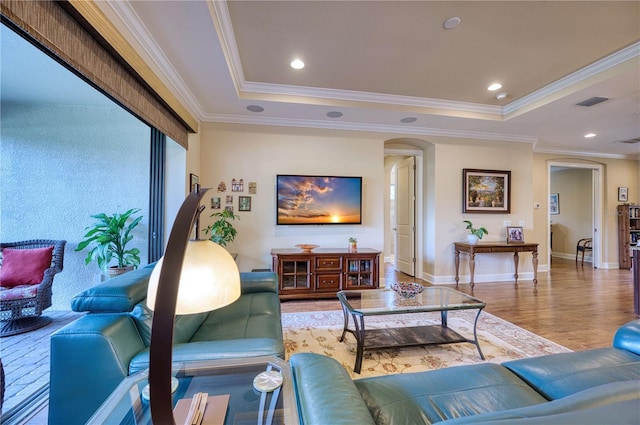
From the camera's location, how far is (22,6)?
1222mm

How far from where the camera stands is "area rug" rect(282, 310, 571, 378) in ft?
7.27

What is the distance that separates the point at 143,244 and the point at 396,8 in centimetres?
385

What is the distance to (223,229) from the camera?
383 centimetres

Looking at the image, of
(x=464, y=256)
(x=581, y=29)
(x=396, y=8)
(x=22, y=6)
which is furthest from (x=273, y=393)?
(x=464, y=256)

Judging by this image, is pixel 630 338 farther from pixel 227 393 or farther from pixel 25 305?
pixel 25 305

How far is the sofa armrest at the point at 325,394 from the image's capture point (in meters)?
0.79

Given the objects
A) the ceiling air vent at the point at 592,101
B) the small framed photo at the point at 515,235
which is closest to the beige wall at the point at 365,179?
the small framed photo at the point at 515,235

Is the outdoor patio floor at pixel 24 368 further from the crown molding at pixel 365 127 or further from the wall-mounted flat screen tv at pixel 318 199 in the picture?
the crown molding at pixel 365 127

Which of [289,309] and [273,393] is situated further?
[289,309]

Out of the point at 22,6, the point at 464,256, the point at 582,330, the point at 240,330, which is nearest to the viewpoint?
the point at 22,6

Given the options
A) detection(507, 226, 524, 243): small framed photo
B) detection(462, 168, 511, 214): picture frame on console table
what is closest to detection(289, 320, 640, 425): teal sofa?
detection(462, 168, 511, 214): picture frame on console table

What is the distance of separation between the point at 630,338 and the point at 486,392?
1.02m

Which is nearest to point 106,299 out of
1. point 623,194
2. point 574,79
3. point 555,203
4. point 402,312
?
point 402,312

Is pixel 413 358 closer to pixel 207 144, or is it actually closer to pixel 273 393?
pixel 273 393
